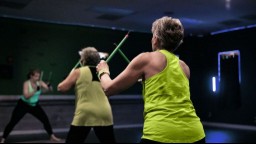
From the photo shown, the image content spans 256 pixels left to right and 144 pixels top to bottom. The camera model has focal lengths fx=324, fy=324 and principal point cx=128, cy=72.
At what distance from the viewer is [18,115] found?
5.80 m

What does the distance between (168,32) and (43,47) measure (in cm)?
655

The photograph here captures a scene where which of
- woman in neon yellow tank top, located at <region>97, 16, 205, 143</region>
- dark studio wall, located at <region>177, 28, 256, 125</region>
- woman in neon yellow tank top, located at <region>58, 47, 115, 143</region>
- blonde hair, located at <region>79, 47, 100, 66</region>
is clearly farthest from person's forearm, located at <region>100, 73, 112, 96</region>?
dark studio wall, located at <region>177, 28, 256, 125</region>

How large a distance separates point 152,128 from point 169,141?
0.33 feet

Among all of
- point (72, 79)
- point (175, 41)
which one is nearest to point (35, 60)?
point (72, 79)

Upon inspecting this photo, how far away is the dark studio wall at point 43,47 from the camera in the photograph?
7336 mm

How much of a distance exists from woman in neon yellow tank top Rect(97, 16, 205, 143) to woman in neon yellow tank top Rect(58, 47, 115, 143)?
51.2 inches

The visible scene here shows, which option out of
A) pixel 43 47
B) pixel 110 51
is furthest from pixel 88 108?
pixel 110 51

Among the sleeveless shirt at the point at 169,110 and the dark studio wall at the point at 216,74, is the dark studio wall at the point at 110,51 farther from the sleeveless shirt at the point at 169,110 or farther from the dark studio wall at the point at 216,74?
the sleeveless shirt at the point at 169,110

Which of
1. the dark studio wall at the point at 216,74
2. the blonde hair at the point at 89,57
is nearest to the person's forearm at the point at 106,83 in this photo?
the blonde hair at the point at 89,57

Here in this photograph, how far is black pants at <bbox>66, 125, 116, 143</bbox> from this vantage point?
2.81 meters

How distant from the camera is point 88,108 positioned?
9.51ft

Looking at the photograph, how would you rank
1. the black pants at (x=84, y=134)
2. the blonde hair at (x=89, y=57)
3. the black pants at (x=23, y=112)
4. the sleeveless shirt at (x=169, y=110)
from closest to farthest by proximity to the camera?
1. the sleeveless shirt at (x=169, y=110)
2. the black pants at (x=84, y=134)
3. the blonde hair at (x=89, y=57)
4. the black pants at (x=23, y=112)

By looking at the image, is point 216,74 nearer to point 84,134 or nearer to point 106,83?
point 84,134

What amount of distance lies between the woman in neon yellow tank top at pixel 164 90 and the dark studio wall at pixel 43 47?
6263 millimetres
